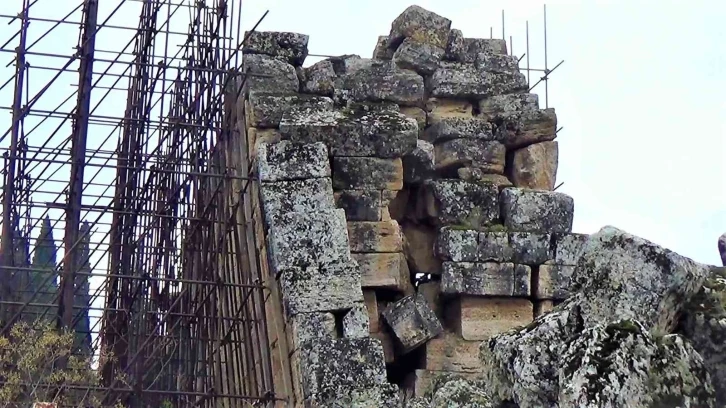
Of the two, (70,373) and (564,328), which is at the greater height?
(564,328)

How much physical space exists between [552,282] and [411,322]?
1.68 m

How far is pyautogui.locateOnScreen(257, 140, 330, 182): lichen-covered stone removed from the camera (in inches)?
540

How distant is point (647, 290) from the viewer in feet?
18.0

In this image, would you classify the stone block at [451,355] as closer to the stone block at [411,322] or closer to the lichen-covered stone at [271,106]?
the stone block at [411,322]

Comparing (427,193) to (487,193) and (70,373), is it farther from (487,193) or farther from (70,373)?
(70,373)

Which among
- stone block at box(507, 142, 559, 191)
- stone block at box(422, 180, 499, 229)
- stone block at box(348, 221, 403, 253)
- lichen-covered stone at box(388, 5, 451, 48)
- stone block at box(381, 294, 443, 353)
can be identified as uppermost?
lichen-covered stone at box(388, 5, 451, 48)

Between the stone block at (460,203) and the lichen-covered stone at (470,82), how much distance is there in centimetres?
117

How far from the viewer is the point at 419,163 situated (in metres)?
15.4

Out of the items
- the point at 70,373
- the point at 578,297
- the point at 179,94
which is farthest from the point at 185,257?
the point at 578,297

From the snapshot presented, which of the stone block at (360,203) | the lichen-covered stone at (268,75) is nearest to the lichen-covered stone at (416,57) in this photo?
the lichen-covered stone at (268,75)

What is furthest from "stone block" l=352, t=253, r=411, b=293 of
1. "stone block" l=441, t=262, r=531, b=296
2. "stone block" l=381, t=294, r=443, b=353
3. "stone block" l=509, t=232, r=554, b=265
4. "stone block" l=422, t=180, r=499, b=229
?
"stone block" l=509, t=232, r=554, b=265

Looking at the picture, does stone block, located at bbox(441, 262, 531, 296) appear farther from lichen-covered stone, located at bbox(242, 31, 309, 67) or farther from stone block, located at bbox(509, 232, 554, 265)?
lichen-covered stone, located at bbox(242, 31, 309, 67)

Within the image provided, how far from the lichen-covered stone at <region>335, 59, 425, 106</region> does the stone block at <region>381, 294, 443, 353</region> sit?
2327 millimetres

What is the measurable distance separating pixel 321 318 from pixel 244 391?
195cm
